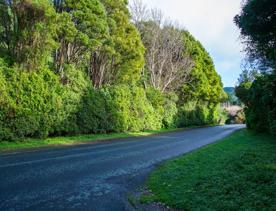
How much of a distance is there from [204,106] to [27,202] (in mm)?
46559

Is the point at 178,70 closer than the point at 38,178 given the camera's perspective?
No

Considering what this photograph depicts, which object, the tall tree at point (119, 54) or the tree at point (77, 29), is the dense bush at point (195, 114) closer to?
the tall tree at point (119, 54)

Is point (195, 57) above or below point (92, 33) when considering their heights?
above

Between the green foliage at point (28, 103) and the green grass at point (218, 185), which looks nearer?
the green grass at point (218, 185)

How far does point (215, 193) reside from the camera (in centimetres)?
598

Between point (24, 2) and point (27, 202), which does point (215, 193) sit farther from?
point (24, 2)

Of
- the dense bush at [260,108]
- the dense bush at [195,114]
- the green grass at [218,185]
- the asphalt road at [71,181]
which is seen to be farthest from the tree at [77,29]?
the dense bush at [195,114]

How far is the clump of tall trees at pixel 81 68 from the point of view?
55.9 feet

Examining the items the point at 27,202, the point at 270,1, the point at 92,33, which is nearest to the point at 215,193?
the point at 27,202

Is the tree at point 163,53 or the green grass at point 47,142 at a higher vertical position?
the tree at point 163,53

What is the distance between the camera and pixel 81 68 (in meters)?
26.5

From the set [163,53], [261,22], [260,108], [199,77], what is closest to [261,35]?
[261,22]

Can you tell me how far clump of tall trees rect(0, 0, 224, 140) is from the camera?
17.0m

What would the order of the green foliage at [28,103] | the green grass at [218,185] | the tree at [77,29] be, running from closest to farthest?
the green grass at [218,185], the green foliage at [28,103], the tree at [77,29]
